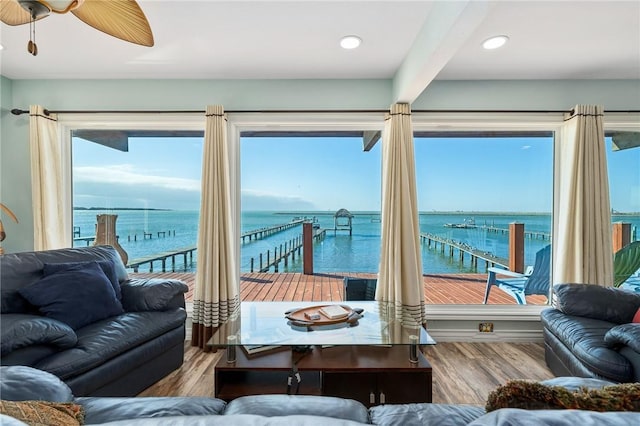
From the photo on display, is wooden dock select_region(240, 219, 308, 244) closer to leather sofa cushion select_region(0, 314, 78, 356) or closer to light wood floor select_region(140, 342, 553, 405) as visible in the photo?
light wood floor select_region(140, 342, 553, 405)

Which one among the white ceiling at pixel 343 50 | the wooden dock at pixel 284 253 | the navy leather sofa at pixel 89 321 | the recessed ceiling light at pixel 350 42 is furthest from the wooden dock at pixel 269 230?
the recessed ceiling light at pixel 350 42

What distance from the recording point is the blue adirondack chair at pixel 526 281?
3.17 metres

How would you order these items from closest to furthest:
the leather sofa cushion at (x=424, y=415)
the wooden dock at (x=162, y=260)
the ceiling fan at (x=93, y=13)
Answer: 1. the leather sofa cushion at (x=424, y=415)
2. the ceiling fan at (x=93, y=13)
3. the wooden dock at (x=162, y=260)

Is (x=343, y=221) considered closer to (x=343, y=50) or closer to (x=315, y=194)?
(x=315, y=194)

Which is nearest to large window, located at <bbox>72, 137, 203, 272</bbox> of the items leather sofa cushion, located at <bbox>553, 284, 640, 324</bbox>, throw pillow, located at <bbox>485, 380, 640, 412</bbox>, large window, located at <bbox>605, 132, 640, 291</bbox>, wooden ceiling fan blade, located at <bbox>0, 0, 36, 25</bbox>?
wooden ceiling fan blade, located at <bbox>0, 0, 36, 25</bbox>

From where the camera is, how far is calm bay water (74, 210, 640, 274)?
3.20 metres

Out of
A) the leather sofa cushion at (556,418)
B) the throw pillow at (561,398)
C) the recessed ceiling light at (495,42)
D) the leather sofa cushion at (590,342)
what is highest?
the recessed ceiling light at (495,42)

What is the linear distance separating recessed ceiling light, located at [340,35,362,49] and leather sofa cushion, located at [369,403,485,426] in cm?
236

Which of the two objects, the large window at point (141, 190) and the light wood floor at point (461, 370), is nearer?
the light wood floor at point (461, 370)

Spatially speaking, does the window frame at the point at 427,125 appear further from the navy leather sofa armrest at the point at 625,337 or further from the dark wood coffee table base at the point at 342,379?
the dark wood coffee table base at the point at 342,379

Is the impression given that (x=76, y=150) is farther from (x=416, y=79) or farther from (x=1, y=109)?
(x=416, y=79)

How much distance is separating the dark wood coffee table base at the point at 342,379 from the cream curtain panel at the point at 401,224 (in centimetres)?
96

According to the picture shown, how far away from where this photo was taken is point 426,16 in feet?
6.75

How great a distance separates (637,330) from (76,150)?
473 cm
